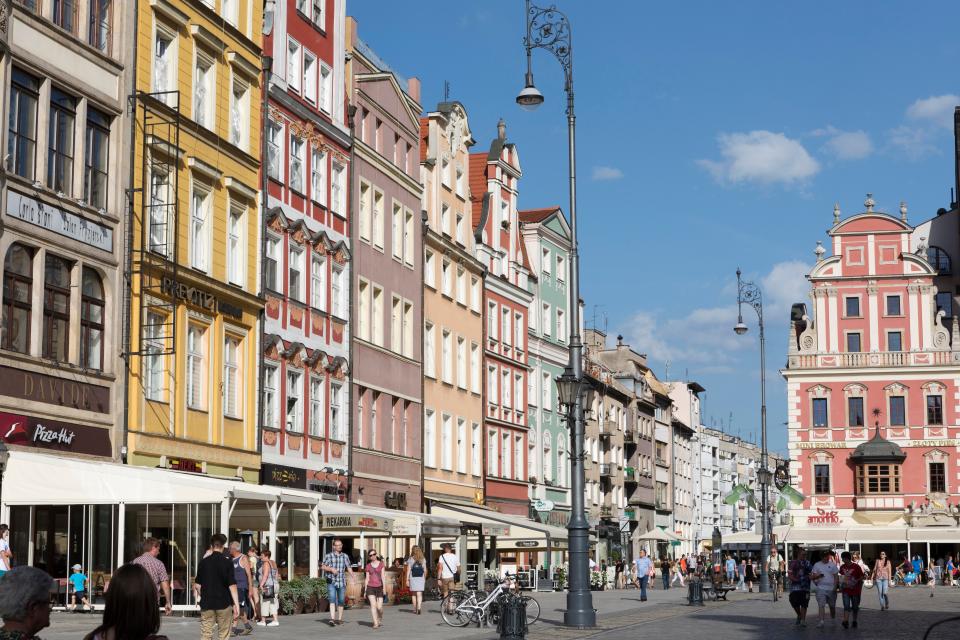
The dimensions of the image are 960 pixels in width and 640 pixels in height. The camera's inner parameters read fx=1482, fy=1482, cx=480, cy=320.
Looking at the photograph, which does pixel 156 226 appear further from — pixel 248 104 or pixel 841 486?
pixel 841 486

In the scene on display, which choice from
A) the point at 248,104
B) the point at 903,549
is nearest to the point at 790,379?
the point at 903,549

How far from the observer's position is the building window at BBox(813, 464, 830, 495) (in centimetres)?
8162

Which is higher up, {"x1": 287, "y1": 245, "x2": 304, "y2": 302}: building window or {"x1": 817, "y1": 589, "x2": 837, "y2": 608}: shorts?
{"x1": 287, "y1": 245, "x2": 304, "y2": 302}: building window

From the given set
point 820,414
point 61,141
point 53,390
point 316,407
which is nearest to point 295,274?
point 316,407

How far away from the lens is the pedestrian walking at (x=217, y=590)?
1844 cm

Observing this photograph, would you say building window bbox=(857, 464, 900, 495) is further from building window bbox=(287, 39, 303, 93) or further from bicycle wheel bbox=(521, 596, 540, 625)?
bicycle wheel bbox=(521, 596, 540, 625)

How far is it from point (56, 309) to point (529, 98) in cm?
1055

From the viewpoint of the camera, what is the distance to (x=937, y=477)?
80.4 m

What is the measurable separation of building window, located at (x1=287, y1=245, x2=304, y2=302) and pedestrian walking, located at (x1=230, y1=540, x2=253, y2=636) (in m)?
16.6

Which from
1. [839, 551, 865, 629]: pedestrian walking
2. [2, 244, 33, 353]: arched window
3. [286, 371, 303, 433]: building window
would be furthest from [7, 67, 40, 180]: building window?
[839, 551, 865, 629]: pedestrian walking

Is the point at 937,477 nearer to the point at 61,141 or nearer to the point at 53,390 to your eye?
the point at 53,390

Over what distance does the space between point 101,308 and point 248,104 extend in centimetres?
977

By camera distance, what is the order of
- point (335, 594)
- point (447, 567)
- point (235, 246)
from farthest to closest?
point (235, 246), point (447, 567), point (335, 594)

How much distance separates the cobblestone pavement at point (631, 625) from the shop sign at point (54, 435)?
3409 millimetres
